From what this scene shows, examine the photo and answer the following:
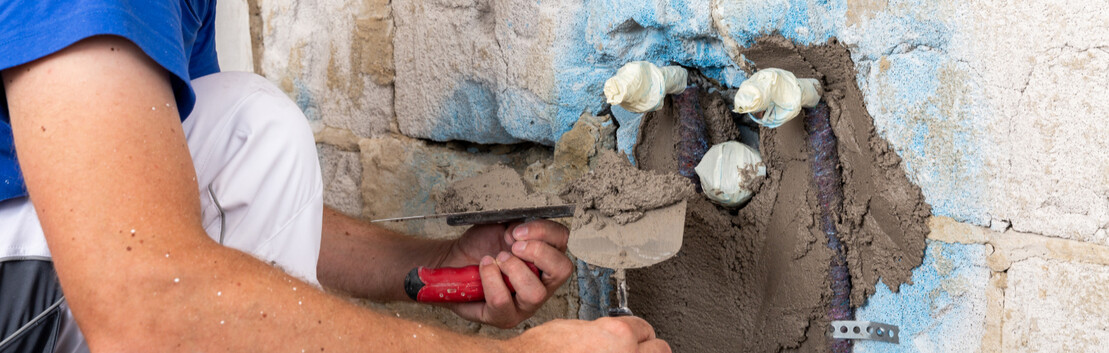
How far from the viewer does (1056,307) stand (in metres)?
1.06

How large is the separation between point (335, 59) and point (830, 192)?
1421 millimetres

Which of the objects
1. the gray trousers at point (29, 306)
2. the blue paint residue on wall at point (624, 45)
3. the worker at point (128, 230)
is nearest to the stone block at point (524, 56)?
the blue paint residue on wall at point (624, 45)

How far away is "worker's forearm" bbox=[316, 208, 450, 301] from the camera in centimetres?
168

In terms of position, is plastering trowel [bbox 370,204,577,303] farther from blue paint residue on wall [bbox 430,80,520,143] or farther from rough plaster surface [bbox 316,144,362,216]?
rough plaster surface [bbox 316,144,362,216]

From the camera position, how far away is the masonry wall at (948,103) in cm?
101

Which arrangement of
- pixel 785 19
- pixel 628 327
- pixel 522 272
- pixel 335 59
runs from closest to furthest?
pixel 628 327 < pixel 785 19 < pixel 522 272 < pixel 335 59

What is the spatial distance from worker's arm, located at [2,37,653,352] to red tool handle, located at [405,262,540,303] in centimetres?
54

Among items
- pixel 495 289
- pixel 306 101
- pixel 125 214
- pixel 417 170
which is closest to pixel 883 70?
pixel 495 289

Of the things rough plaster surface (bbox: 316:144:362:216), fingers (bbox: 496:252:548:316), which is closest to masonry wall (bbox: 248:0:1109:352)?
fingers (bbox: 496:252:548:316)

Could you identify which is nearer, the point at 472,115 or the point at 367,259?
the point at 367,259

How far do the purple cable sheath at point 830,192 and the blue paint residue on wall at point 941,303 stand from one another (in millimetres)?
54

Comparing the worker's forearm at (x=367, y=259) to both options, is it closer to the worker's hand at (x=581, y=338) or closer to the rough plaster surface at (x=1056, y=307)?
the worker's hand at (x=581, y=338)

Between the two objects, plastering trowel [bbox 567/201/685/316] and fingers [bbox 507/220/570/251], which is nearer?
plastering trowel [bbox 567/201/685/316]

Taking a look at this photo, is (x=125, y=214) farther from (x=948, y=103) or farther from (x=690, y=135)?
(x=948, y=103)
